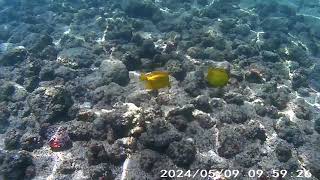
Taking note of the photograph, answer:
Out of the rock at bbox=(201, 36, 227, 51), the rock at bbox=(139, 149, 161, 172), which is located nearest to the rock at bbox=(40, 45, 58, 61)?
the rock at bbox=(201, 36, 227, 51)

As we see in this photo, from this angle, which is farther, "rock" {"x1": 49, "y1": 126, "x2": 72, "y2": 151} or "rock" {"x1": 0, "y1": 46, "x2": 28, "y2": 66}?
"rock" {"x1": 0, "y1": 46, "x2": 28, "y2": 66}

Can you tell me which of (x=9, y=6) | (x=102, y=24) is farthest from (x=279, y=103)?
(x=9, y=6)

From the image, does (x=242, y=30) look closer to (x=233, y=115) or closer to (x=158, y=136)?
(x=233, y=115)

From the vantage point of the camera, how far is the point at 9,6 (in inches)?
823

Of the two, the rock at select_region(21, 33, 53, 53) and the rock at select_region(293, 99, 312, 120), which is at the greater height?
the rock at select_region(293, 99, 312, 120)

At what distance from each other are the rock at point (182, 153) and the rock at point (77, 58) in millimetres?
5685

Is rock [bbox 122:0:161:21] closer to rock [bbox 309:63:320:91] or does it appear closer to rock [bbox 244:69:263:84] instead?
rock [bbox 244:69:263:84]

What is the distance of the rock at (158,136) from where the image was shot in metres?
7.66

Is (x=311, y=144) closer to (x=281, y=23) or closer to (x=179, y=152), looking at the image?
(x=179, y=152)

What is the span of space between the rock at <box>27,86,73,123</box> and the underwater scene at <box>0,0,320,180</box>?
0.03 m

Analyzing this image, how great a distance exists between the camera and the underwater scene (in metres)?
7.57

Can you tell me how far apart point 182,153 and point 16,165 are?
380 centimetres

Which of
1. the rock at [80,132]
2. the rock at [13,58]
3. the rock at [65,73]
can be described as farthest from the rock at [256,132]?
the rock at [13,58]

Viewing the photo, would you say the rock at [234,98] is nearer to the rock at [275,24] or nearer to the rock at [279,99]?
the rock at [279,99]
